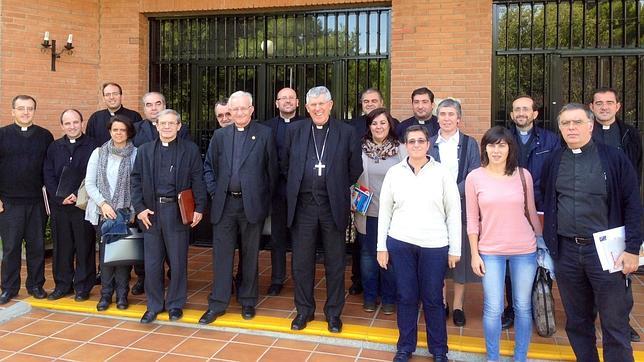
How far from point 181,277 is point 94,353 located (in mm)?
914

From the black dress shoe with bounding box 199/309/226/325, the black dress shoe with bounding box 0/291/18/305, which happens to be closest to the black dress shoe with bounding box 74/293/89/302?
the black dress shoe with bounding box 0/291/18/305

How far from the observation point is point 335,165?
158 inches


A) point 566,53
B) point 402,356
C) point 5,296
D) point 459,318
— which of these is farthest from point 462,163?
point 5,296

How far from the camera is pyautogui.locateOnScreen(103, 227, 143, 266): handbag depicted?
438 centimetres

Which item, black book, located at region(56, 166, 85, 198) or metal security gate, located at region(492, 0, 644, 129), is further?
metal security gate, located at region(492, 0, 644, 129)

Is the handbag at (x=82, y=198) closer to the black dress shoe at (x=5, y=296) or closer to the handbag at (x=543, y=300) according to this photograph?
the black dress shoe at (x=5, y=296)

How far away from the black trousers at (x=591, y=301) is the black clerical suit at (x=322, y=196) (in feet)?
5.19

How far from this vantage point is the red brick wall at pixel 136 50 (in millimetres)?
6055

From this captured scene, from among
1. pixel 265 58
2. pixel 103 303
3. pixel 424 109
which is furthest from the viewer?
pixel 265 58

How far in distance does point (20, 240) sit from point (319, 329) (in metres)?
2.98

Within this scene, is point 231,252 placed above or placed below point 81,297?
above

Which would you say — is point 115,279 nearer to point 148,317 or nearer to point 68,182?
point 148,317

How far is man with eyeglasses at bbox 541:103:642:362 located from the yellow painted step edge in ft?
1.97

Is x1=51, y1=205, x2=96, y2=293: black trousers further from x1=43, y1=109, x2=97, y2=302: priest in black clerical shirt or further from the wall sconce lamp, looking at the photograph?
the wall sconce lamp
